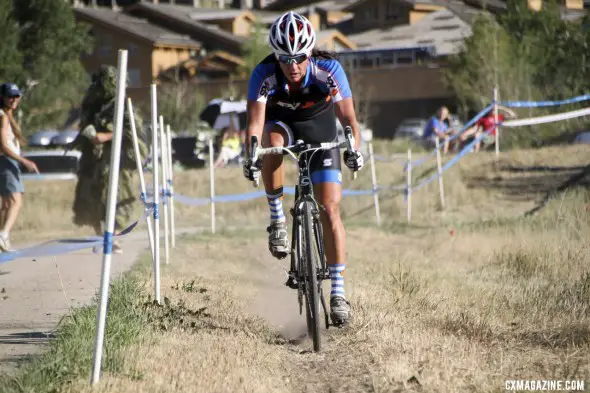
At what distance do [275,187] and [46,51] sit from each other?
38.9 metres

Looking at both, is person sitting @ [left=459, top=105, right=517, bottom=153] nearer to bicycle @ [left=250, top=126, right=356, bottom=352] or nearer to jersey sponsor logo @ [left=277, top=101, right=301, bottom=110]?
jersey sponsor logo @ [left=277, top=101, right=301, bottom=110]

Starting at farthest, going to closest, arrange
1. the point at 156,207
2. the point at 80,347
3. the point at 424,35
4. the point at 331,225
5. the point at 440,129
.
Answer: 1. the point at 424,35
2. the point at 440,129
3. the point at 156,207
4. the point at 331,225
5. the point at 80,347

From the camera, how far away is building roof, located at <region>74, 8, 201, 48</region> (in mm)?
69500

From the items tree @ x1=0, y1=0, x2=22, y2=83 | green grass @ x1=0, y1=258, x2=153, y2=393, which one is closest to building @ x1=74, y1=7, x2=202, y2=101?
tree @ x1=0, y1=0, x2=22, y2=83

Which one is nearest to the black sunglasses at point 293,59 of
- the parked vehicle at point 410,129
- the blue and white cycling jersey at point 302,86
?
the blue and white cycling jersey at point 302,86

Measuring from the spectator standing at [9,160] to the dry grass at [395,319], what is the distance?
213 centimetres

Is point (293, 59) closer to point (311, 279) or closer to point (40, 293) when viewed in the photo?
point (311, 279)

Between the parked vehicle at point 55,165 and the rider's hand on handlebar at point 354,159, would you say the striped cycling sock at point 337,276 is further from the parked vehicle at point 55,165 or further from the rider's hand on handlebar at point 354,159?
the parked vehicle at point 55,165

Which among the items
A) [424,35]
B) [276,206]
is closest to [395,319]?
[276,206]

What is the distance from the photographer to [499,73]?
33.0 m

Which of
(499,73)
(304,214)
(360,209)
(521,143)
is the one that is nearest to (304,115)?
(304,214)

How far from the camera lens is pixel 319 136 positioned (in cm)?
787

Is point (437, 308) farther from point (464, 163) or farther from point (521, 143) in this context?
point (521, 143)

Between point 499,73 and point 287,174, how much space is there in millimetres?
10426
